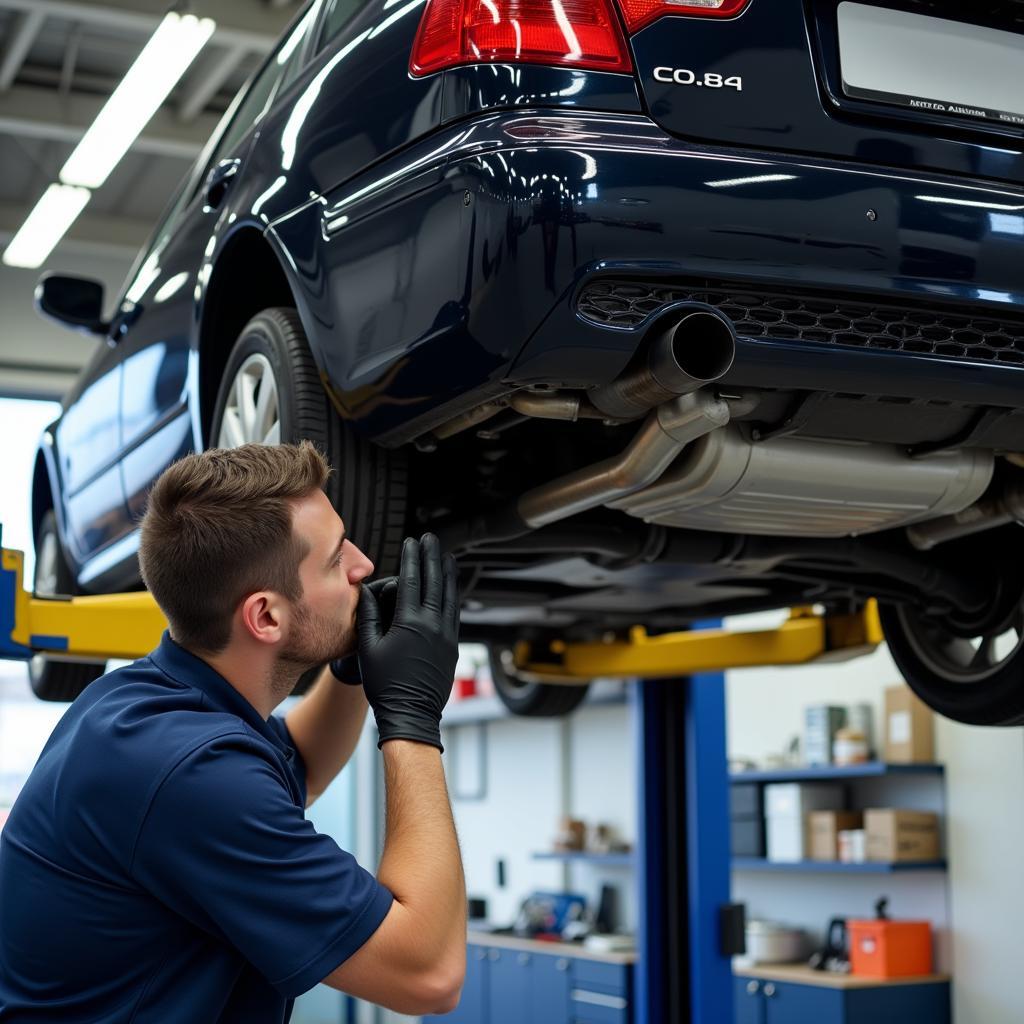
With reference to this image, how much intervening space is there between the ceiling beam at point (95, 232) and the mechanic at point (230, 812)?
919 centimetres

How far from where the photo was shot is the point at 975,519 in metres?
2.34

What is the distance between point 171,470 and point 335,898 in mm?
516

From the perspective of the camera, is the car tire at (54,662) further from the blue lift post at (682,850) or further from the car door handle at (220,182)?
the blue lift post at (682,850)

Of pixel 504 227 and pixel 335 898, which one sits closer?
pixel 335 898

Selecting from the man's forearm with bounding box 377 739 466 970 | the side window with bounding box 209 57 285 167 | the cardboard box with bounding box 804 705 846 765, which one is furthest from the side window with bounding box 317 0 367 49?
the cardboard box with bounding box 804 705 846 765

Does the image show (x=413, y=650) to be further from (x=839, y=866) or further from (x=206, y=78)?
(x=206, y=78)

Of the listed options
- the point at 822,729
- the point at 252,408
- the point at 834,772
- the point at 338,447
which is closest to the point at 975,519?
the point at 338,447

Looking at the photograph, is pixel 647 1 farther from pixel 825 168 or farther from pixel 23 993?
pixel 23 993

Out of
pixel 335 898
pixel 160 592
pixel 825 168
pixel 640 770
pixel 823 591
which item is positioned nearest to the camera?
pixel 335 898

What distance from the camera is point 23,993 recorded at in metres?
1.44

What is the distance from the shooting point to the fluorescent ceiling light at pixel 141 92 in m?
6.09

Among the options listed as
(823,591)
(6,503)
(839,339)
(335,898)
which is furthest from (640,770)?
(6,503)

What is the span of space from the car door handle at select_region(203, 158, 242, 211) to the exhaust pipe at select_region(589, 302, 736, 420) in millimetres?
1099

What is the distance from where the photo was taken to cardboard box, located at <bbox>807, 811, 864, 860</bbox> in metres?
6.89
